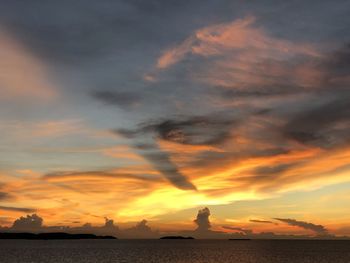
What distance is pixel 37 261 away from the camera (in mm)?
166750

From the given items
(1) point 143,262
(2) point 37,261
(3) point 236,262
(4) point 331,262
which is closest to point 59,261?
(2) point 37,261

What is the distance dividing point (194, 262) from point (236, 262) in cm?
1653

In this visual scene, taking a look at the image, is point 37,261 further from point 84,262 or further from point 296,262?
point 296,262

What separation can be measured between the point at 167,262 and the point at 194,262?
35.3 feet

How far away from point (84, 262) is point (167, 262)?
31500 mm

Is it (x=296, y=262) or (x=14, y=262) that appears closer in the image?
(x=14, y=262)

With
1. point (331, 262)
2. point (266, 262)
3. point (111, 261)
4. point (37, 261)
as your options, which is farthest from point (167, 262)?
point (331, 262)

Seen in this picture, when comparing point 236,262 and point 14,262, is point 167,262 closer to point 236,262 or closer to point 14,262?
point 236,262

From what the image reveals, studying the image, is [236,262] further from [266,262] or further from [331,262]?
[331,262]

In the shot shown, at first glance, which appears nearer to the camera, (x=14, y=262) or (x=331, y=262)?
(x=14, y=262)

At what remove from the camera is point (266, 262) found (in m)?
170

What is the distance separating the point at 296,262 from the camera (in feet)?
563

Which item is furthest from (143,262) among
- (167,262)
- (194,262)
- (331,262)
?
(331,262)

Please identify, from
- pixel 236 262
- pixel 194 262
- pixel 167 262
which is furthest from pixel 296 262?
pixel 167 262
